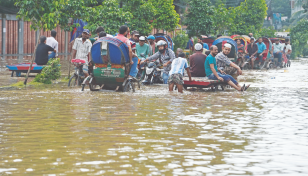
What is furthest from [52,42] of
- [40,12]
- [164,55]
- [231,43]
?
[231,43]

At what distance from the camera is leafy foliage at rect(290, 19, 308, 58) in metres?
50.6

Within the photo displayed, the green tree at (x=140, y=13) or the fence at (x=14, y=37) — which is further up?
the green tree at (x=140, y=13)

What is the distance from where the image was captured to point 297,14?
3484 inches

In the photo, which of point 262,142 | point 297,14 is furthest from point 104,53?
point 297,14

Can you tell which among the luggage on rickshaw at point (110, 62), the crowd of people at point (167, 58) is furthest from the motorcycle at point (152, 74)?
the luggage on rickshaw at point (110, 62)

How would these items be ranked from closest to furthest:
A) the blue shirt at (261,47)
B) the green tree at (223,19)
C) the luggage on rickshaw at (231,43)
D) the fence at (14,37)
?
the luggage on rickshaw at (231,43), the blue shirt at (261,47), the fence at (14,37), the green tree at (223,19)

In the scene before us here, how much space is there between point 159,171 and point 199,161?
67 cm

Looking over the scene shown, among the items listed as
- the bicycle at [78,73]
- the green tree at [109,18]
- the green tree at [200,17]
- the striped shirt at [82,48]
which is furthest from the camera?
the green tree at [200,17]

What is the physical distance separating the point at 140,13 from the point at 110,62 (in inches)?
696

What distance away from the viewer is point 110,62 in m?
14.9

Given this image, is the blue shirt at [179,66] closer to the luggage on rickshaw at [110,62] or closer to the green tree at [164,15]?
the luggage on rickshaw at [110,62]

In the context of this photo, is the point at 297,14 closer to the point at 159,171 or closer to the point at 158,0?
the point at 158,0

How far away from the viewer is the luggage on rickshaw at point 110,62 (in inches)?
578

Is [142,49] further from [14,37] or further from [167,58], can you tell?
[14,37]
